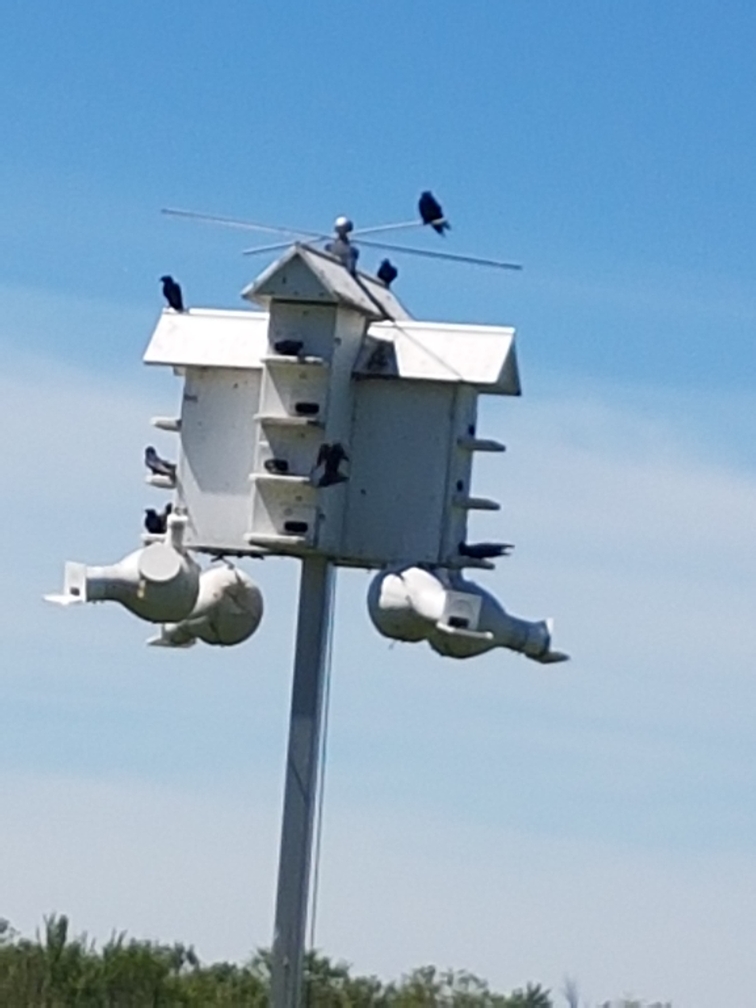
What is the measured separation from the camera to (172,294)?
25453mm

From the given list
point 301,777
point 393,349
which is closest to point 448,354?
point 393,349

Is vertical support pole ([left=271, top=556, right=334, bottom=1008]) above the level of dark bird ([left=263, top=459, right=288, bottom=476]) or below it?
below

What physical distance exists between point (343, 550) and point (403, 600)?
2.72 feet

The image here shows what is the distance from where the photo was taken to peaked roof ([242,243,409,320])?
24719 millimetres

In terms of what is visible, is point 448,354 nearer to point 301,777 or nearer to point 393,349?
point 393,349

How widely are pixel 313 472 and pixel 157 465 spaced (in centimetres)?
121

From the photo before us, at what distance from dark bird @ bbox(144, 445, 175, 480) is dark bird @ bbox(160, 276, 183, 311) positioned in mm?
927

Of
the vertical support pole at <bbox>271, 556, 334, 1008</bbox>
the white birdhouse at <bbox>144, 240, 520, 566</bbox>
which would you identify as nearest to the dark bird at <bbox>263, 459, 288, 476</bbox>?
the white birdhouse at <bbox>144, 240, 520, 566</bbox>

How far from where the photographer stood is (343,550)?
81.9 feet

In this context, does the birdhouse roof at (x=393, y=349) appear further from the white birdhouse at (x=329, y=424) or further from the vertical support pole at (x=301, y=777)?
the vertical support pole at (x=301, y=777)

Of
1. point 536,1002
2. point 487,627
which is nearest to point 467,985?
point 536,1002

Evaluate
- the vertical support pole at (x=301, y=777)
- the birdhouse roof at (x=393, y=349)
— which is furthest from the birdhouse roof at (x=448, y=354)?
the vertical support pole at (x=301, y=777)

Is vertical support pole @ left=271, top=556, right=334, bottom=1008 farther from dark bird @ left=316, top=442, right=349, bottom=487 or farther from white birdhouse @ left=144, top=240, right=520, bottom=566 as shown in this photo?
dark bird @ left=316, top=442, right=349, bottom=487

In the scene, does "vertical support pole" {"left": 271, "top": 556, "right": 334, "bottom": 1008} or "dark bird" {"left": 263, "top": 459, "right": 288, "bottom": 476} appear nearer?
"vertical support pole" {"left": 271, "top": 556, "right": 334, "bottom": 1008}
